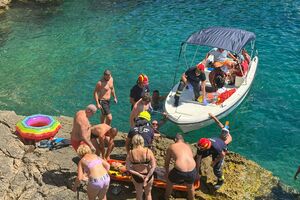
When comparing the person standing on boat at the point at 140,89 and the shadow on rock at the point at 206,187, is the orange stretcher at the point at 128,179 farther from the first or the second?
the person standing on boat at the point at 140,89

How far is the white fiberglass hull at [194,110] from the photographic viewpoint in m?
12.2

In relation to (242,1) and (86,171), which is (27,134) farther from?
(242,1)

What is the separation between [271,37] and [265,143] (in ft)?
29.4

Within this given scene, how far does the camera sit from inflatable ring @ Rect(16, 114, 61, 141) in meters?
10.6

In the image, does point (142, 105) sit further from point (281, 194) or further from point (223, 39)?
point (223, 39)

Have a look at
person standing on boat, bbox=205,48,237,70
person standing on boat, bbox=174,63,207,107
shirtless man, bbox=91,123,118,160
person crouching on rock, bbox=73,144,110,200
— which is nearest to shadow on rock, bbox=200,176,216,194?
shirtless man, bbox=91,123,118,160

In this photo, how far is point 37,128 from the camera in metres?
10.6

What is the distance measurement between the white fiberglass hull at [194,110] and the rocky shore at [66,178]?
174cm

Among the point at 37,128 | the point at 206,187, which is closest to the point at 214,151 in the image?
the point at 206,187

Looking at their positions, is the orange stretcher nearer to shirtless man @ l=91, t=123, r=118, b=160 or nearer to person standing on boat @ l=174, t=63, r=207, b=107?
shirtless man @ l=91, t=123, r=118, b=160

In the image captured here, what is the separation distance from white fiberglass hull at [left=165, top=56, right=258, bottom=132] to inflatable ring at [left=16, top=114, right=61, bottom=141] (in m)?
3.76

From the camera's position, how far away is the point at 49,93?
15664 millimetres

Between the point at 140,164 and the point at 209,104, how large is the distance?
5.73 metres

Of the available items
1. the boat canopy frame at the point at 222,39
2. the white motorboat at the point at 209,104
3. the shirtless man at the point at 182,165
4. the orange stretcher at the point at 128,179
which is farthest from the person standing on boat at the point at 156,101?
the shirtless man at the point at 182,165
